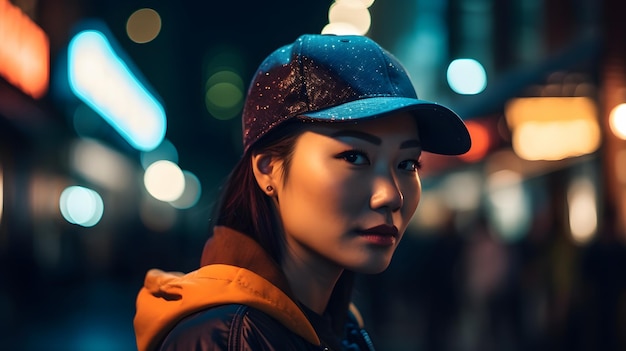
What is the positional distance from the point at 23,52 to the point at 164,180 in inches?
1996

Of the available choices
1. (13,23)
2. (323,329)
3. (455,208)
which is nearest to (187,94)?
(455,208)

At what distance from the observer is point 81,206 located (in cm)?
2778

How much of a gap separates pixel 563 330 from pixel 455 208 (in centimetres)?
1279

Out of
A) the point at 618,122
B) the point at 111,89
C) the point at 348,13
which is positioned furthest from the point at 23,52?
the point at 618,122

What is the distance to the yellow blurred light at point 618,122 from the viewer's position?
1054cm

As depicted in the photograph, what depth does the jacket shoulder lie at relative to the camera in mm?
2029

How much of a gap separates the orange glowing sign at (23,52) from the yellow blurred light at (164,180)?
43603mm

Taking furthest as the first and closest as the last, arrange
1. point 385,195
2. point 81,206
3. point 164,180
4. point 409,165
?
point 164,180 → point 81,206 → point 409,165 → point 385,195

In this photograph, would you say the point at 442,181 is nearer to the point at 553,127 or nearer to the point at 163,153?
the point at 553,127

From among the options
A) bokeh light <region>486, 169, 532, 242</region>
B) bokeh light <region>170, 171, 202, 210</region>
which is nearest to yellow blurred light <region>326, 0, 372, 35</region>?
bokeh light <region>486, 169, 532, 242</region>

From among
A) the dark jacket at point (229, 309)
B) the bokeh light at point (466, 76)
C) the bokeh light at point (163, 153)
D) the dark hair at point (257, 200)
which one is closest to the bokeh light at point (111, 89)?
the bokeh light at point (466, 76)

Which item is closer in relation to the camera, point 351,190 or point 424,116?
point 351,190

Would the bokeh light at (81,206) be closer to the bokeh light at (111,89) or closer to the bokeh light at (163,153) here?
the bokeh light at (111,89)

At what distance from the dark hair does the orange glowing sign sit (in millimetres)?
11958
